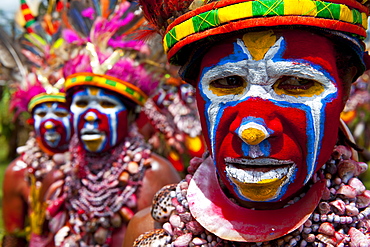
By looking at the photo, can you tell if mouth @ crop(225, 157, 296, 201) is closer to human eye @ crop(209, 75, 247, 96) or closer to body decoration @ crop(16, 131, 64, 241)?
human eye @ crop(209, 75, 247, 96)

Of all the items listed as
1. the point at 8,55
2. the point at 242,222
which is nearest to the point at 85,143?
the point at 242,222

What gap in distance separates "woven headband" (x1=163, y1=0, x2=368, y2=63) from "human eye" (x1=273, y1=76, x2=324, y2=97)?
214 mm

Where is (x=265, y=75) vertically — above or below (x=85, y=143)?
above

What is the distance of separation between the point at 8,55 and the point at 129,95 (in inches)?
123

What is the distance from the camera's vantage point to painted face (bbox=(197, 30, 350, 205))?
1534 millimetres

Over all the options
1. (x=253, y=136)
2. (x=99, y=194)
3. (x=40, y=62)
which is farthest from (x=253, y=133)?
(x=40, y=62)

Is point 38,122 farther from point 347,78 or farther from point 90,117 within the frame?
point 347,78

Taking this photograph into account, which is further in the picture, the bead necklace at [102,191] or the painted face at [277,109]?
the bead necklace at [102,191]

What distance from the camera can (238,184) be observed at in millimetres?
1609

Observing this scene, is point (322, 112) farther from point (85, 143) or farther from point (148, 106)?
point (148, 106)

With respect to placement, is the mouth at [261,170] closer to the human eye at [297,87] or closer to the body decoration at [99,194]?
the human eye at [297,87]

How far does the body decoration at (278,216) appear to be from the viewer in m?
1.64

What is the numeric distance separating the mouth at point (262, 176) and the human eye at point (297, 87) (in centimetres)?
27

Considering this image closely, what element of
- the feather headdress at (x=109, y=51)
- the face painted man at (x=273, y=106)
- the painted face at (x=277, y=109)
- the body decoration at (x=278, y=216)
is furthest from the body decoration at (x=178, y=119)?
the painted face at (x=277, y=109)
